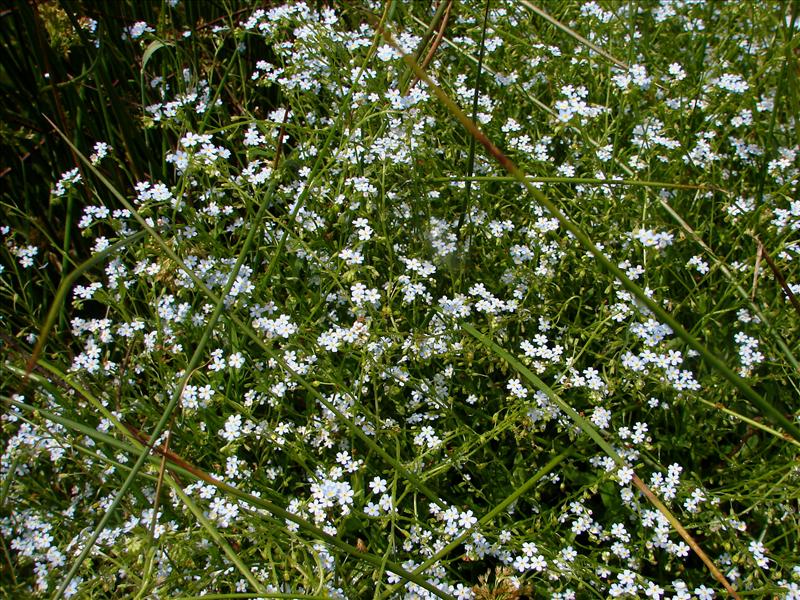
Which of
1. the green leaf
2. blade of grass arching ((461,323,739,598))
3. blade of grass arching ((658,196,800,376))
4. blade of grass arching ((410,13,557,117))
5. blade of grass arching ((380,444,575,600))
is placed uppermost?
blade of grass arching ((410,13,557,117))

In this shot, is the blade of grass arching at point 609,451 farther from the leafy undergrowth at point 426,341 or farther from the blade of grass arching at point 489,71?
the blade of grass arching at point 489,71

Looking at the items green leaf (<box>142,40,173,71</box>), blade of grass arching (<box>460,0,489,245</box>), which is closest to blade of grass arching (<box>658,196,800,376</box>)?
blade of grass arching (<box>460,0,489,245</box>)

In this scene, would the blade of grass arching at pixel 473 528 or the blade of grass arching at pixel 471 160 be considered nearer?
the blade of grass arching at pixel 473 528

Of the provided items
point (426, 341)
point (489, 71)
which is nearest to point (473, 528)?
point (426, 341)

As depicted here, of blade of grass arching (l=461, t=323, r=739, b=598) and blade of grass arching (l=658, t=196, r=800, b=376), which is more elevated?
blade of grass arching (l=658, t=196, r=800, b=376)

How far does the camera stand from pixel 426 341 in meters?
2.62

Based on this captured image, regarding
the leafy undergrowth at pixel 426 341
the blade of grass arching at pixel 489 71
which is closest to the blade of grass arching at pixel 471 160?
the leafy undergrowth at pixel 426 341

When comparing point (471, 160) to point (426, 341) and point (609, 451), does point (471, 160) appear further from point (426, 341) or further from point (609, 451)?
point (609, 451)

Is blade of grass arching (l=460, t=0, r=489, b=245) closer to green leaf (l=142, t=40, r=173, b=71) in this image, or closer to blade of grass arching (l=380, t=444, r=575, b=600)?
blade of grass arching (l=380, t=444, r=575, b=600)

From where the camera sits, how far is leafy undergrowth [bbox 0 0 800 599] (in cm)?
240

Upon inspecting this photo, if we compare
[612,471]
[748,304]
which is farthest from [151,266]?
[748,304]

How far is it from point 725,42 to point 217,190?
2.52 metres

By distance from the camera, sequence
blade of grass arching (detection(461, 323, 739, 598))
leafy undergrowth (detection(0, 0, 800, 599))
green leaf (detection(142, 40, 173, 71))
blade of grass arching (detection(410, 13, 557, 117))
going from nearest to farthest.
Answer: blade of grass arching (detection(461, 323, 739, 598)) → leafy undergrowth (detection(0, 0, 800, 599)) → green leaf (detection(142, 40, 173, 71)) → blade of grass arching (detection(410, 13, 557, 117))

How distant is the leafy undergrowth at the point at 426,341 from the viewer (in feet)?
7.88
